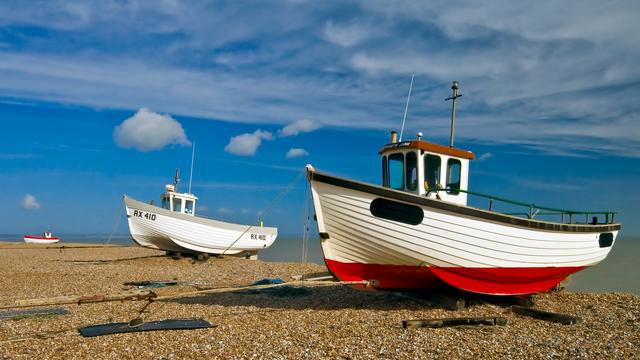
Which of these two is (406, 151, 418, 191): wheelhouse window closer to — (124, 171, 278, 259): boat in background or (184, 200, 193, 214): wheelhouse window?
(124, 171, 278, 259): boat in background

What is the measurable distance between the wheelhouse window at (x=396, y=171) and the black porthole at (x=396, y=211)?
4.53ft

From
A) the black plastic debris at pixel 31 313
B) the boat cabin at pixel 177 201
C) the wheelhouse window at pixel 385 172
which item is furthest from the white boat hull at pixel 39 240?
the wheelhouse window at pixel 385 172

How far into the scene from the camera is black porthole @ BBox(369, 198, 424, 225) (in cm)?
945

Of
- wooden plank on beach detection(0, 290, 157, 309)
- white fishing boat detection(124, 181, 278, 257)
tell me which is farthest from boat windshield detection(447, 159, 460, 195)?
white fishing boat detection(124, 181, 278, 257)

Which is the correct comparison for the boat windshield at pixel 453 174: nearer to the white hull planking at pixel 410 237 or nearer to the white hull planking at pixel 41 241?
the white hull planking at pixel 410 237

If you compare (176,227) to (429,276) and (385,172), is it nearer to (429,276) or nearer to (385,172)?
(385,172)

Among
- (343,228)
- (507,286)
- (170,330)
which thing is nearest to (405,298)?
(507,286)

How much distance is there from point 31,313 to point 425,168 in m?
8.35

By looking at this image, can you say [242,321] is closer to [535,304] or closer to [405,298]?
[405,298]

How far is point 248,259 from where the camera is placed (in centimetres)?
2575

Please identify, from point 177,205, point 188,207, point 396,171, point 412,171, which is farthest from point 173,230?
point 412,171

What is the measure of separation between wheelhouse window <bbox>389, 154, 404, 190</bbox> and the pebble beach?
2676 mm

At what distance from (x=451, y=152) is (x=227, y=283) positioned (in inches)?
307

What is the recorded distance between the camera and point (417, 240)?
9.50 m
